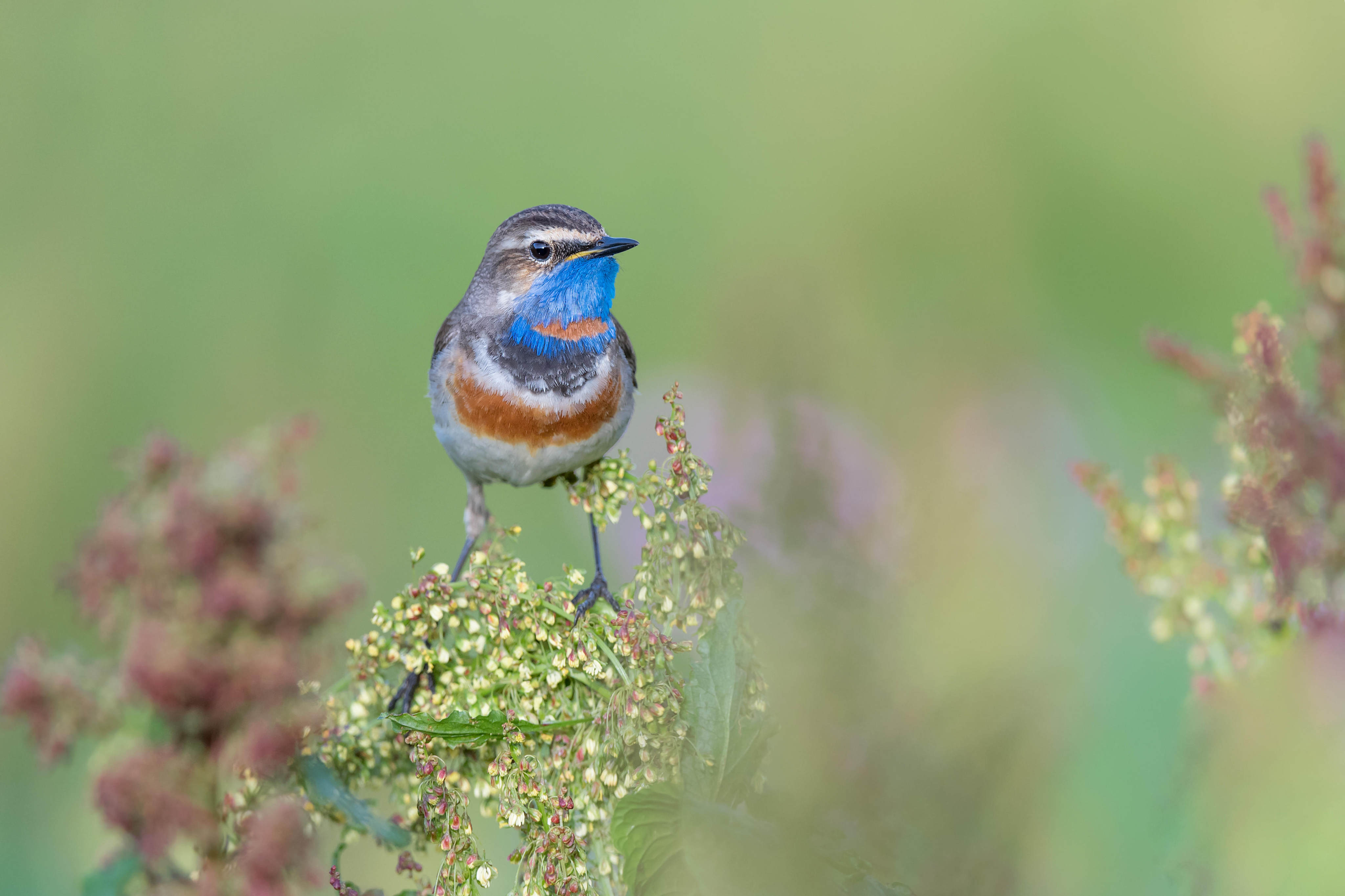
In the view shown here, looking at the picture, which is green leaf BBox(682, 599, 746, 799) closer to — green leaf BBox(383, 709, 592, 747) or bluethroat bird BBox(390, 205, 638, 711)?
green leaf BBox(383, 709, 592, 747)

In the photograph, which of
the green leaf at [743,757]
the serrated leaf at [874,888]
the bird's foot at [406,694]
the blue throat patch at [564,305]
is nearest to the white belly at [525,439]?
the blue throat patch at [564,305]

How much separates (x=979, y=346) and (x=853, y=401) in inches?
86.3

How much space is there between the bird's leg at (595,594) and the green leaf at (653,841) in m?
0.38

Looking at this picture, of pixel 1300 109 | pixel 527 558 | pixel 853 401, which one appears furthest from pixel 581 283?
pixel 1300 109

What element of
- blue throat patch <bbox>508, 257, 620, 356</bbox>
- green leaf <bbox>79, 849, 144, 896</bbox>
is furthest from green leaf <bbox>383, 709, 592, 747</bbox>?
blue throat patch <bbox>508, 257, 620, 356</bbox>

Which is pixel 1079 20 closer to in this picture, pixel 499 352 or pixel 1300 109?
pixel 1300 109

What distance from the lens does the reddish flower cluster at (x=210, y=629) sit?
1239 mm

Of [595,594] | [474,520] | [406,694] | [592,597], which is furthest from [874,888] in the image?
[474,520]

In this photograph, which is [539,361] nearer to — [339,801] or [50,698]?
[339,801]

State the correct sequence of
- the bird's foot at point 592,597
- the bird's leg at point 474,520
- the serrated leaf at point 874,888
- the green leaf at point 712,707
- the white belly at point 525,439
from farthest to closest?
1. the bird's leg at point 474,520
2. the white belly at point 525,439
3. the bird's foot at point 592,597
4. the green leaf at point 712,707
5. the serrated leaf at point 874,888

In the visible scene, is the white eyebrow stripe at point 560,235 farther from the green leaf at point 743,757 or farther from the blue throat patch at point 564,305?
the green leaf at point 743,757

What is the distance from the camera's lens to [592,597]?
2.63m

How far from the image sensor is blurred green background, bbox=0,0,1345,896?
12.4ft

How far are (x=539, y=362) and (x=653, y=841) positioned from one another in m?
1.67
